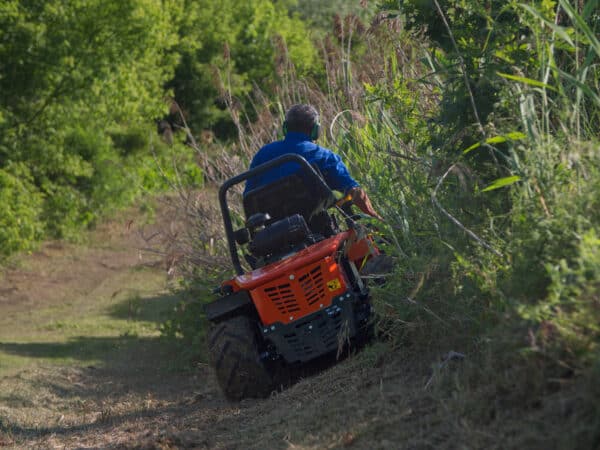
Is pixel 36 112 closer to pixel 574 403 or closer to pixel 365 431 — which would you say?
pixel 365 431

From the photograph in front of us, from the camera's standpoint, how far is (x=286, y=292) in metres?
6.97

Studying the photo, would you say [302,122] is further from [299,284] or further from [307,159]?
[299,284]

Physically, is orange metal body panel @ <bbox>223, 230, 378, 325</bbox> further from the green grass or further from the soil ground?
the green grass

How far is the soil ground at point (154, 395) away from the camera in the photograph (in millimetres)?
5176

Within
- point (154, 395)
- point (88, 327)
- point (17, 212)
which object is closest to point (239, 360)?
point (154, 395)

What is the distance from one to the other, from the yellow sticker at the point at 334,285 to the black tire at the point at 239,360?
655mm

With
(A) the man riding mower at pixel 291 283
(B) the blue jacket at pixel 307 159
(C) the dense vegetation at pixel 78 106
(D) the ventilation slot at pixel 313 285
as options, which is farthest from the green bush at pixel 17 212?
(D) the ventilation slot at pixel 313 285

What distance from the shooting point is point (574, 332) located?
4297mm

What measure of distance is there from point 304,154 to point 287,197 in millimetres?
412

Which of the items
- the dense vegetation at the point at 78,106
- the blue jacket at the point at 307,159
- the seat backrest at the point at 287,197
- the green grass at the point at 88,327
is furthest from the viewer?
the dense vegetation at the point at 78,106

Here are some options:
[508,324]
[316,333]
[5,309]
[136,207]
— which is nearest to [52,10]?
[5,309]

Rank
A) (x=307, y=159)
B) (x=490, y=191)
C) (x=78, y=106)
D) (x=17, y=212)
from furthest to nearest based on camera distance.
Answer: (x=78, y=106)
(x=17, y=212)
(x=307, y=159)
(x=490, y=191)

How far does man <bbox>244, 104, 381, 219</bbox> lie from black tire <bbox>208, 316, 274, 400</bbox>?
1.03 meters

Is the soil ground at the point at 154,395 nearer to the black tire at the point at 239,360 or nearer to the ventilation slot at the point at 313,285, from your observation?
the black tire at the point at 239,360
